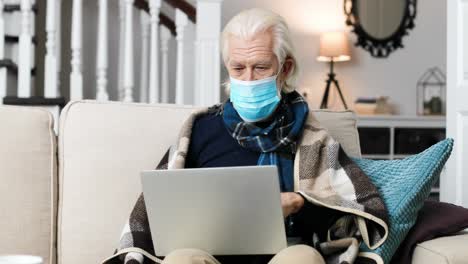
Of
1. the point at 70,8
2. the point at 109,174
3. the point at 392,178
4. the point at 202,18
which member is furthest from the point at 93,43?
the point at 392,178

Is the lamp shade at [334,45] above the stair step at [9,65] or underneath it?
above

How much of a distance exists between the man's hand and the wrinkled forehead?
390mm

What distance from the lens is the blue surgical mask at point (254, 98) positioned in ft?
6.61

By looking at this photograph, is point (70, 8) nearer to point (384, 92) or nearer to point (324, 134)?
point (384, 92)

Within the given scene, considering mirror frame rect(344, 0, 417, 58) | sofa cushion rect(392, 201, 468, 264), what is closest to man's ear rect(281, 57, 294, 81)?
sofa cushion rect(392, 201, 468, 264)

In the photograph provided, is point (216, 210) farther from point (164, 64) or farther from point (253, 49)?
point (164, 64)

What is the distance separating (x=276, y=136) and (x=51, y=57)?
2.17m

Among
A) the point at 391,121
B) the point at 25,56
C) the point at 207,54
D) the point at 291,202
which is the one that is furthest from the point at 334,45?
the point at 291,202

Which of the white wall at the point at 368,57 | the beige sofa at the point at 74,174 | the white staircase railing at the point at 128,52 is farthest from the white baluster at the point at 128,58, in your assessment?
the beige sofa at the point at 74,174

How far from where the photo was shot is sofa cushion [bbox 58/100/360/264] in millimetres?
2016

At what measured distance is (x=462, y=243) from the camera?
1.75 meters

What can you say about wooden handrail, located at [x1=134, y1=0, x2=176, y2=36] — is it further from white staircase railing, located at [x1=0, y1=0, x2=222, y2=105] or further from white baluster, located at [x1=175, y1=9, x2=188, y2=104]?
white baluster, located at [x1=175, y1=9, x2=188, y2=104]

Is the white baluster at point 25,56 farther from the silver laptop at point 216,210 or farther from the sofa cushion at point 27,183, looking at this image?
the silver laptop at point 216,210

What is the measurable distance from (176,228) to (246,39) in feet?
1.90
